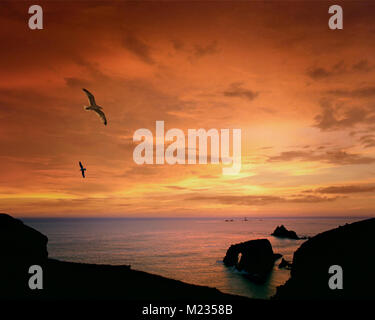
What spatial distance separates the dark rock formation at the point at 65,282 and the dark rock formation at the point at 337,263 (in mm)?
5921

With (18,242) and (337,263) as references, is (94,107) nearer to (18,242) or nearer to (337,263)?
(18,242)

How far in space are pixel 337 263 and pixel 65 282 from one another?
27.8 m

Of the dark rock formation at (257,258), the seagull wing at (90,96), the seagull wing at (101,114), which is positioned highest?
the seagull wing at (90,96)

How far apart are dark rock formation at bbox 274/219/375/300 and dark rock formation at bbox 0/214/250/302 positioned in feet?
19.4

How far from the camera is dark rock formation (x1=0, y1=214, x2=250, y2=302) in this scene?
23.2 m

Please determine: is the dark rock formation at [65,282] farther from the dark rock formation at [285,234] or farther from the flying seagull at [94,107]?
the dark rock formation at [285,234]

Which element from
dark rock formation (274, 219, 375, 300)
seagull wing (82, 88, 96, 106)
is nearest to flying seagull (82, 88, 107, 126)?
seagull wing (82, 88, 96, 106)

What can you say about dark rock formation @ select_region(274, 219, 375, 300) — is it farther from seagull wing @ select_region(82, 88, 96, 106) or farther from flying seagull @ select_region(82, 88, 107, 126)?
seagull wing @ select_region(82, 88, 96, 106)

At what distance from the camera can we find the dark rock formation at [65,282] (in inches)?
912

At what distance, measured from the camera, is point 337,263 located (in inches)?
801

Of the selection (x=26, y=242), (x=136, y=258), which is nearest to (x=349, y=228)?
(x=26, y=242)

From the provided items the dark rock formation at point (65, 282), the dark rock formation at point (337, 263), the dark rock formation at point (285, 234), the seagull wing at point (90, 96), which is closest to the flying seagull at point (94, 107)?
the seagull wing at point (90, 96)

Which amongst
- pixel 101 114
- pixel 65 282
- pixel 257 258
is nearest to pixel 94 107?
pixel 101 114
